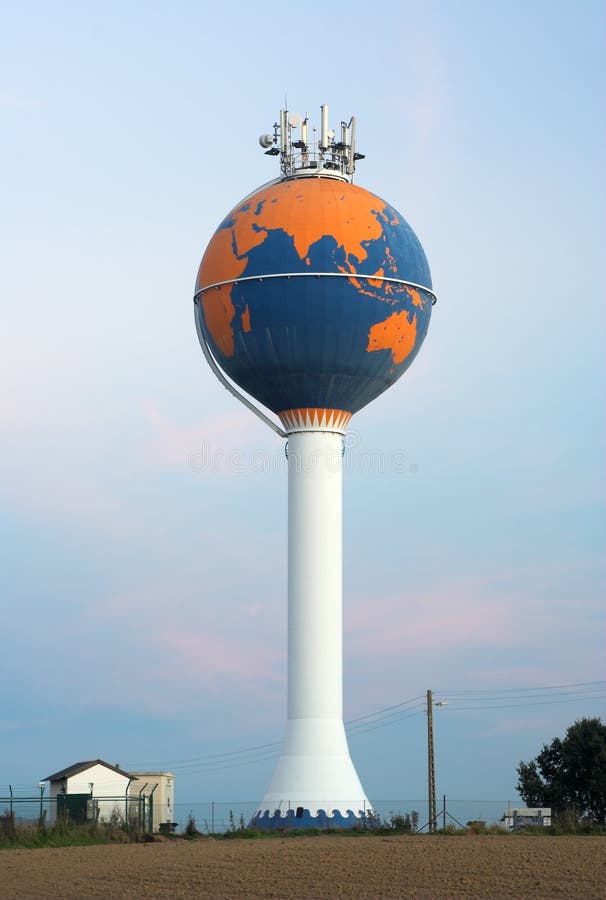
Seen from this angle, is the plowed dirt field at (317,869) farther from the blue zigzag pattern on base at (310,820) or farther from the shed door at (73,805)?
the shed door at (73,805)

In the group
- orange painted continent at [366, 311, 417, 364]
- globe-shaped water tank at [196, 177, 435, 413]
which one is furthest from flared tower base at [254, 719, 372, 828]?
orange painted continent at [366, 311, 417, 364]

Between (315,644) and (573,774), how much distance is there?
680 inches

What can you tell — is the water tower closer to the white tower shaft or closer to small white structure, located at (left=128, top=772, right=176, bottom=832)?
the white tower shaft

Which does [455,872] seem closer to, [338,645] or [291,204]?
[338,645]

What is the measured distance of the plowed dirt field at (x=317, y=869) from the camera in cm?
2262

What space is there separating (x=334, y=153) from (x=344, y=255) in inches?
184

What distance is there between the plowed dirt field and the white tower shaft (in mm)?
2188

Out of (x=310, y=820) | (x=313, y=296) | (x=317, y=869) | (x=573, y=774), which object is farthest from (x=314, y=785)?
(x=573, y=774)

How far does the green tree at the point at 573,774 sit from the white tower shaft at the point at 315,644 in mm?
15414

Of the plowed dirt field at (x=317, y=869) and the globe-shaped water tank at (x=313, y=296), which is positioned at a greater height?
the globe-shaped water tank at (x=313, y=296)

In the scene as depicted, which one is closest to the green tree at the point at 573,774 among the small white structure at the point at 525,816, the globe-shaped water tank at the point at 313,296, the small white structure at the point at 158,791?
the small white structure at the point at 525,816

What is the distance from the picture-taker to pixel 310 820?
107 feet

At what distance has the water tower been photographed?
1307 inches

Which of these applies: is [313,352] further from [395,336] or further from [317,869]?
[317,869]
